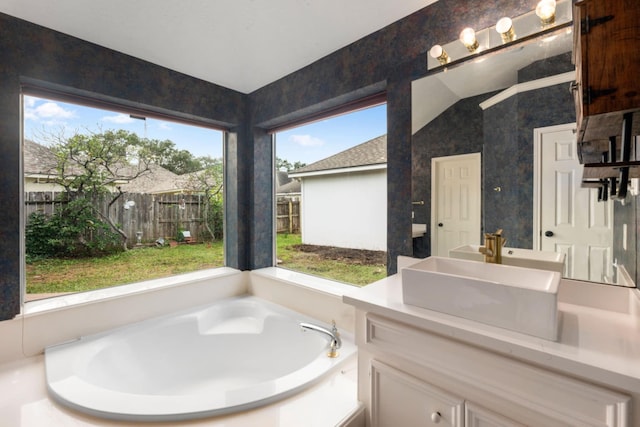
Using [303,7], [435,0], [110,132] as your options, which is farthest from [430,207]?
[110,132]

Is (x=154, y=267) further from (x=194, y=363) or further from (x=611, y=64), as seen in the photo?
(x=611, y=64)

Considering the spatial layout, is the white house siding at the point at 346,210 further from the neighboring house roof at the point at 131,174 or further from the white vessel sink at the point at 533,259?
the neighboring house roof at the point at 131,174

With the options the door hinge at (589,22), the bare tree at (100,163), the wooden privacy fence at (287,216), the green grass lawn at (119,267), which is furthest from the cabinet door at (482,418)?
the bare tree at (100,163)

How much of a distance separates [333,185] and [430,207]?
1150mm

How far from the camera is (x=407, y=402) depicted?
1157 millimetres

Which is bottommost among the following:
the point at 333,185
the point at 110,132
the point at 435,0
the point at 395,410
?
the point at 395,410

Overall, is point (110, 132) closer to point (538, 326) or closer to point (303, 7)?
point (303, 7)

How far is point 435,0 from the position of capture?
1673 millimetres

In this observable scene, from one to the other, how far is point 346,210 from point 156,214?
181cm

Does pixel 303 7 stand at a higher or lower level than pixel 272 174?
higher

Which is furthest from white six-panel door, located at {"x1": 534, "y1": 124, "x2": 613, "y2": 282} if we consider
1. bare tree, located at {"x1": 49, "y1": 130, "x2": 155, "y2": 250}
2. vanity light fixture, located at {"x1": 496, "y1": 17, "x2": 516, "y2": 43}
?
bare tree, located at {"x1": 49, "y1": 130, "x2": 155, "y2": 250}

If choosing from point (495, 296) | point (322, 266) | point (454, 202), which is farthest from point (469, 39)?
point (322, 266)

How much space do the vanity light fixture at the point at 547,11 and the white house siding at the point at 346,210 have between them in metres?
1.22

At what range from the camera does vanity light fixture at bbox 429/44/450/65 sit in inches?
64.3
